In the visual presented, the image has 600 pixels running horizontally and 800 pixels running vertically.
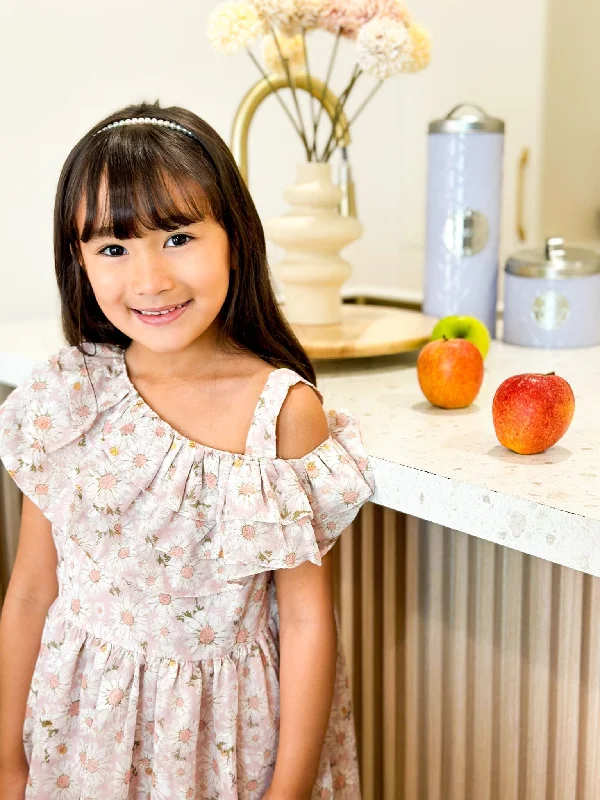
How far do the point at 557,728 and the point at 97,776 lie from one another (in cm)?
46

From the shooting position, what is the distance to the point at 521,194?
2.57m

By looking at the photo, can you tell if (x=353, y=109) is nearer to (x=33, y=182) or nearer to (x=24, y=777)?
(x=33, y=182)

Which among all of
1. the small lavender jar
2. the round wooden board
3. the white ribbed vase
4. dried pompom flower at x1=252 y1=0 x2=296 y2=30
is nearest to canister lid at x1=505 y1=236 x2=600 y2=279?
the small lavender jar

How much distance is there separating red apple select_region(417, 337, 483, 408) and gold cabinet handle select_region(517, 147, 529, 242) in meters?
1.60

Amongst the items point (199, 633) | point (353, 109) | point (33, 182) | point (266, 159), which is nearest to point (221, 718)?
point (199, 633)

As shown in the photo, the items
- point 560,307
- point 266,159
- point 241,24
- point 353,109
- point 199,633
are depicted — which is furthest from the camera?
point 353,109

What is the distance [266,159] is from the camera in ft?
7.07

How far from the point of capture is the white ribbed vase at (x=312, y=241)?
1.30 metres

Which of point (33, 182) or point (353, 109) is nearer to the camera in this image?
point (33, 182)

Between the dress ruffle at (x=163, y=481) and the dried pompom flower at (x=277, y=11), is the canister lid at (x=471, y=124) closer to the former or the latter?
the dried pompom flower at (x=277, y=11)

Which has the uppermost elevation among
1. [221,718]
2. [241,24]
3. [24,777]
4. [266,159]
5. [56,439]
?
[241,24]

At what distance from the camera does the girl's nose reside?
2.72ft

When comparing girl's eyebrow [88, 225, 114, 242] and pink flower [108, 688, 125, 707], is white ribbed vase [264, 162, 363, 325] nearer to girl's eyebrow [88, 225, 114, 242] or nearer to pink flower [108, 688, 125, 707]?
girl's eyebrow [88, 225, 114, 242]

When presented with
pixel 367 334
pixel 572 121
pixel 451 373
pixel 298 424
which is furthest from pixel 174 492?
pixel 572 121
